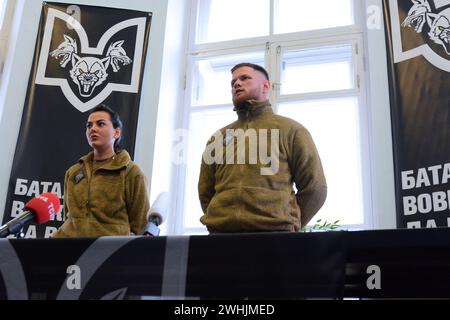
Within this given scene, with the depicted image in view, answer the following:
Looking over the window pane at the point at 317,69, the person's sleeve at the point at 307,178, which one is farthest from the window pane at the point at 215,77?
the person's sleeve at the point at 307,178

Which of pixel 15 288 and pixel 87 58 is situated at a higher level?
pixel 87 58

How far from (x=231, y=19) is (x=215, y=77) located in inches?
19.7

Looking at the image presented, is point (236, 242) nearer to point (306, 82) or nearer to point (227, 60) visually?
point (306, 82)

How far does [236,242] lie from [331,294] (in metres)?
0.22

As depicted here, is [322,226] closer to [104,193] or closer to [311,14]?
[104,193]

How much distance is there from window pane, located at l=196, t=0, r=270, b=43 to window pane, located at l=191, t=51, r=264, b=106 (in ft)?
0.61

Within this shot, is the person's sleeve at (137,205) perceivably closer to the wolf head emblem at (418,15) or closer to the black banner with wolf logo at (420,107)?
the black banner with wolf logo at (420,107)

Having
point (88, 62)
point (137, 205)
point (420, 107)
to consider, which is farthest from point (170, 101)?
point (137, 205)

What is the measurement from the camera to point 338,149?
339 centimetres

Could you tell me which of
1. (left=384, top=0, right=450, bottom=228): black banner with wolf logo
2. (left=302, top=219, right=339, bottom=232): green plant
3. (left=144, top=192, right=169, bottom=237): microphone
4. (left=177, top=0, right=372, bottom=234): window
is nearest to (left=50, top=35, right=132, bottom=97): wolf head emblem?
(left=177, top=0, right=372, bottom=234): window

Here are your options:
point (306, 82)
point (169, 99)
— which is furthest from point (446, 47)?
point (169, 99)

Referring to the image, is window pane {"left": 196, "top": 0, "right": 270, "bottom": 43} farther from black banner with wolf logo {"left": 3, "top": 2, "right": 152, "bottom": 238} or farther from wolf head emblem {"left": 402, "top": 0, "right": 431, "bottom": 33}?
wolf head emblem {"left": 402, "top": 0, "right": 431, "bottom": 33}
